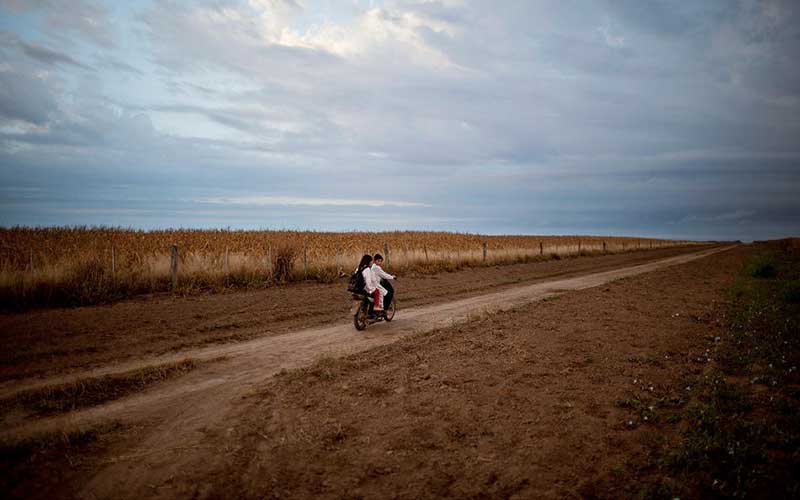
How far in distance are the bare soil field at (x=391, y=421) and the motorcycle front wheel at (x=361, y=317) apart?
1.03m

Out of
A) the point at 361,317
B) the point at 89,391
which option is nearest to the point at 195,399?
the point at 89,391

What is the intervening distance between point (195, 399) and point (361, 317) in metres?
5.14

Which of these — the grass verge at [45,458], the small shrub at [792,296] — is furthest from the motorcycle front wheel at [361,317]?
the small shrub at [792,296]

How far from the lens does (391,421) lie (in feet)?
17.8

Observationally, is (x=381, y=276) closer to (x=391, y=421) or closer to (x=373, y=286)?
(x=373, y=286)

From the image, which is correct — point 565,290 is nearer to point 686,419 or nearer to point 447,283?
point 447,283

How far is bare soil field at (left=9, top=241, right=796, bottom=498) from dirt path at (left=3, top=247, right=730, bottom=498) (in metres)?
0.03

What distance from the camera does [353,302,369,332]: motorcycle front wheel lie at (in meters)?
10.8

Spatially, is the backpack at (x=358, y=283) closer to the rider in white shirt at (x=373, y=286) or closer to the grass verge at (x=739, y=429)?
the rider in white shirt at (x=373, y=286)

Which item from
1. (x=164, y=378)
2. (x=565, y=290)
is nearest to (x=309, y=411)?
(x=164, y=378)

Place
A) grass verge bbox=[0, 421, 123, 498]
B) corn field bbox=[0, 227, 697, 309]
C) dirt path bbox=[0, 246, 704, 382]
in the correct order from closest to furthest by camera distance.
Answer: grass verge bbox=[0, 421, 123, 498], dirt path bbox=[0, 246, 704, 382], corn field bbox=[0, 227, 697, 309]

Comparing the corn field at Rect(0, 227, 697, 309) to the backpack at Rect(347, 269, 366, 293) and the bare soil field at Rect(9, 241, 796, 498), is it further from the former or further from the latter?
the bare soil field at Rect(9, 241, 796, 498)

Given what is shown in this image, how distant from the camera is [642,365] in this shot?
732cm

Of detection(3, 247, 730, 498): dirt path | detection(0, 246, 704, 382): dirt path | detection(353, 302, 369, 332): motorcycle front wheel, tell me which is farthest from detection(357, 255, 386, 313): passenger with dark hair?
detection(0, 246, 704, 382): dirt path
